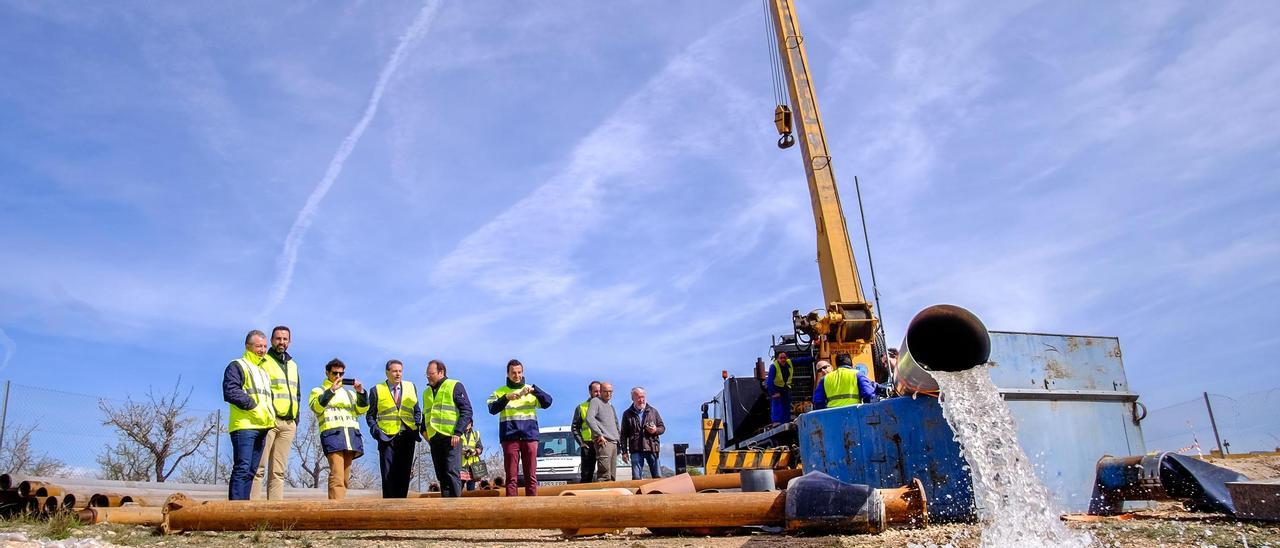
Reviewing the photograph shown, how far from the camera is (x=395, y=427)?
8383 mm

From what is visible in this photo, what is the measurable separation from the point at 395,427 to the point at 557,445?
9536 millimetres

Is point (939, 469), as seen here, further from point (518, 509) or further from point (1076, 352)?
point (518, 509)

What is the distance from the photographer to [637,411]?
1186 centimetres

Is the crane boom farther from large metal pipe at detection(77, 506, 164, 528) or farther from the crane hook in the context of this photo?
large metal pipe at detection(77, 506, 164, 528)

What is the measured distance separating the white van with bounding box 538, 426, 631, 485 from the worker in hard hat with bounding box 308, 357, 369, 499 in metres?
8.67

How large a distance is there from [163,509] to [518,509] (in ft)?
8.72

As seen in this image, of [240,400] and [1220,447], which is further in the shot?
[1220,447]

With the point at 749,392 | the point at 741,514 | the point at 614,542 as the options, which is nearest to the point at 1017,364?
the point at 741,514

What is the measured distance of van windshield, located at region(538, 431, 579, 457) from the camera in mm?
17484

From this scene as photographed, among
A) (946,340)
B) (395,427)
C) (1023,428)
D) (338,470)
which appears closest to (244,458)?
(338,470)

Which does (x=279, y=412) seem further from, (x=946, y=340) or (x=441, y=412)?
(x=946, y=340)

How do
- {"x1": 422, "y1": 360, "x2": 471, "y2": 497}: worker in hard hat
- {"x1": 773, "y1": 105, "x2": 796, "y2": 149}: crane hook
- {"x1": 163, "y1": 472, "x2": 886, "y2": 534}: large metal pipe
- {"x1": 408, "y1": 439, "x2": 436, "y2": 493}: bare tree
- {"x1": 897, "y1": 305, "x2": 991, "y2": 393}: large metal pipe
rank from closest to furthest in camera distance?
{"x1": 897, "y1": 305, "x2": 991, "y2": 393}: large metal pipe → {"x1": 163, "y1": 472, "x2": 886, "y2": 534}: large metal pipe → {"x1": 422, "y1": 360, "x2": 471, "y2": 497}: worker in hard hat → {"x1": 773, "y1": 105, "x2": 796, "y2": 149}: crane hook → {"x1": 408, "y1": 439, "x2": 436, "y2": 493}: bare tree

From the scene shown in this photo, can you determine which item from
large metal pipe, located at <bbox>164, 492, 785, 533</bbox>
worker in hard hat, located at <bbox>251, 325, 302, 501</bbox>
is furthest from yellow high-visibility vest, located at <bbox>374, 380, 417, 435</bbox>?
large metal pipe, located at <bbox>164, 492, 785, 533</bbox>

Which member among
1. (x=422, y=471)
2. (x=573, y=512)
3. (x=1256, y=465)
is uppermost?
(x=422, y=471)
